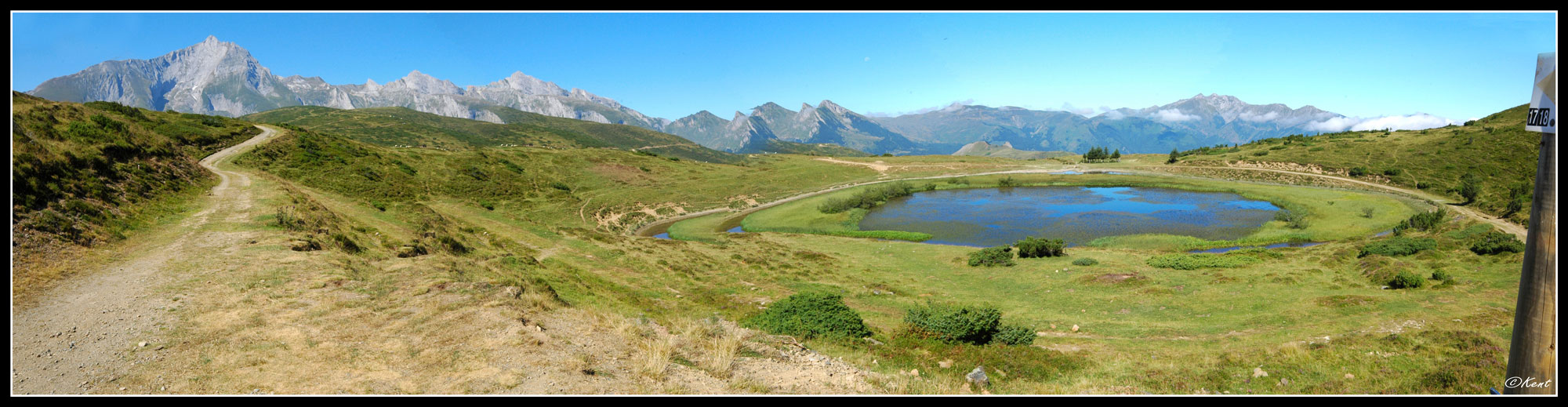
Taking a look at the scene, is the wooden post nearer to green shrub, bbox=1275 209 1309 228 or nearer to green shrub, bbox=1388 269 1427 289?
green shrub, bbox=1388 269 1427 289

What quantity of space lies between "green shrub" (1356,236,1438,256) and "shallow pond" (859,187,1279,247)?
14.5 meters

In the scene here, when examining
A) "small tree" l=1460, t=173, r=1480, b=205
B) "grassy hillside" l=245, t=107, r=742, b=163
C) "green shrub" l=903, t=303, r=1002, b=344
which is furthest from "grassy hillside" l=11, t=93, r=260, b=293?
"grassy hillside" l=245, t=107, r=742, b=163

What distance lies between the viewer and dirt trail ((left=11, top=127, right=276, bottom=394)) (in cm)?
782

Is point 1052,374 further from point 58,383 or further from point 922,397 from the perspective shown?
point 58,383

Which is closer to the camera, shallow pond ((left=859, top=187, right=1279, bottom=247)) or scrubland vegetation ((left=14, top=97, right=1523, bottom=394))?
scrubland vegetation ((left=14, top=97, right=1523, bottom=394))

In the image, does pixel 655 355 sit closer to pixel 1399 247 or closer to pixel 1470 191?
pixel 1399 247

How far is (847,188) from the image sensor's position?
249 feet

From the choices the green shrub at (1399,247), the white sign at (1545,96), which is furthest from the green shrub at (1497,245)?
the white sign at (1545,96)

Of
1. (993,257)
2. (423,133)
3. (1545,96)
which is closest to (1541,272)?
(1545,96)

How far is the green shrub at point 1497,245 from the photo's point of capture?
20.3 metres

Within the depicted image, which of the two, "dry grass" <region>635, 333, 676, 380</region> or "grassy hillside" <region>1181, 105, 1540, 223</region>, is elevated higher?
"grassy hillside" <region>1181, 105, 1540, 223</region>

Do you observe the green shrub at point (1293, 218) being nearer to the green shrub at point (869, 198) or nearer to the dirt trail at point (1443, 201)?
the dirt trail at point (1443, 201)
